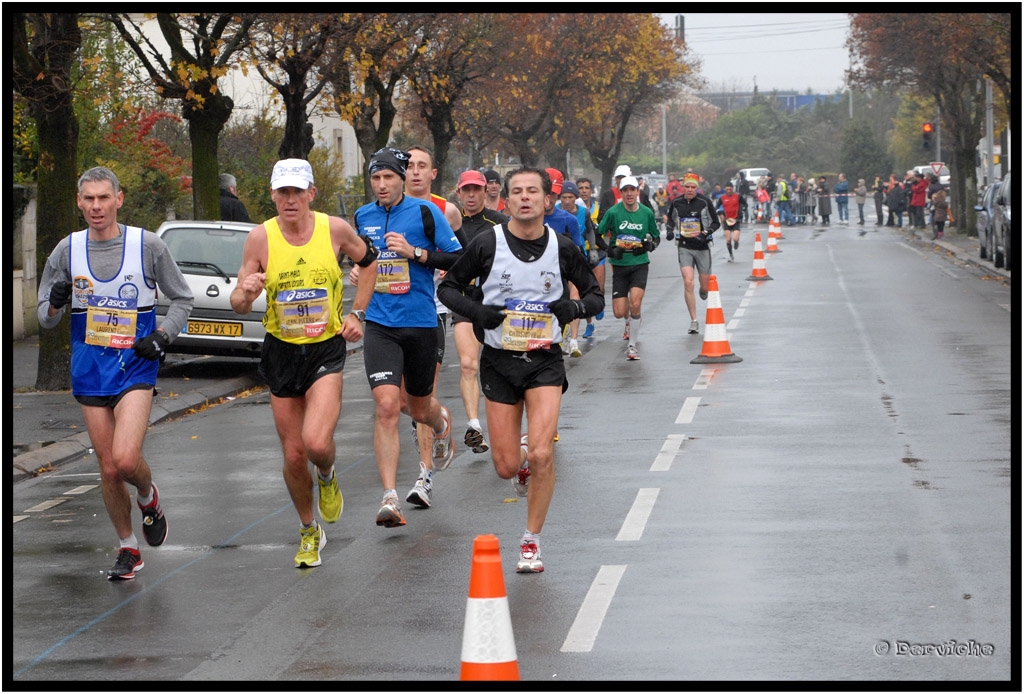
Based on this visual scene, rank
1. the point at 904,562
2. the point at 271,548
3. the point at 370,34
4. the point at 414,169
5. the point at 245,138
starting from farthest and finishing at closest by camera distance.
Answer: the point at 245,138 < the point at 370,34 < the point at 414,169 < the point at 271,548 < the point at 904,562

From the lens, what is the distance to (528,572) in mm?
7297

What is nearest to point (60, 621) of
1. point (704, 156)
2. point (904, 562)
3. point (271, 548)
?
point (271, 548)

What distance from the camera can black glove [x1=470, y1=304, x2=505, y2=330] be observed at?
293 inches

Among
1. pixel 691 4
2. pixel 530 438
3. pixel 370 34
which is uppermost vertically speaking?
pixel 370 34

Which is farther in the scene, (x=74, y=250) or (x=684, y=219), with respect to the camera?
(x=684, y=219)

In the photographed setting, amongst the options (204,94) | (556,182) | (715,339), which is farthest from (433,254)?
(204,94)

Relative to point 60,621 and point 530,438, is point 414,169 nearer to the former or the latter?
point 530,438

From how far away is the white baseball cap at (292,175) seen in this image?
738 centimetres

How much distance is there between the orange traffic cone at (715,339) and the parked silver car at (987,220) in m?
16.1

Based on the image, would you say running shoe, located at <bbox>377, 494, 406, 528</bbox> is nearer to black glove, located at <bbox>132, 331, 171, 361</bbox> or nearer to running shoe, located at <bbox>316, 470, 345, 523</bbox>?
running shoe, located at <bbox>316, 470, 345, 523</bbox>

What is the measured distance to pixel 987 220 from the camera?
32.8m

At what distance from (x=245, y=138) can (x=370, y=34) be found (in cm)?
1354

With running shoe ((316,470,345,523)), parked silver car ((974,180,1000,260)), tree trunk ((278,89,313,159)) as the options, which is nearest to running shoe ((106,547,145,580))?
running shoe ((316,470,345,523))

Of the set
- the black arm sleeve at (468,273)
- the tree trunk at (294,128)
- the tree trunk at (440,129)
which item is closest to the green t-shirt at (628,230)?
the tree trunk at (294,128)
